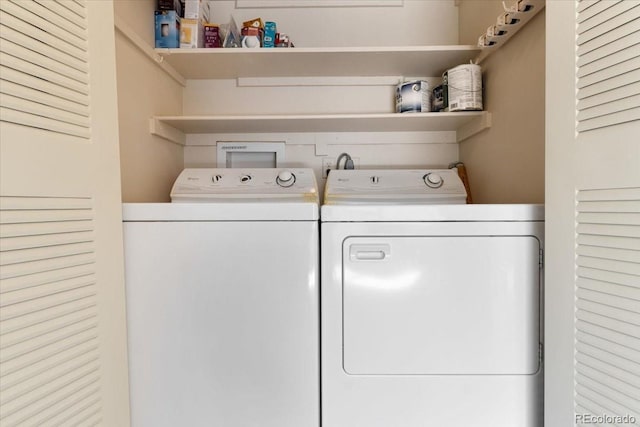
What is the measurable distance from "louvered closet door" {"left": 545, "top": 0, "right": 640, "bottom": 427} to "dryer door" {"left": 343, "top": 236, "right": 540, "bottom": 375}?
4.3 inches

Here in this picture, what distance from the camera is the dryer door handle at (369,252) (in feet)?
3.72

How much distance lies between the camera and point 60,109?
33.4 inches

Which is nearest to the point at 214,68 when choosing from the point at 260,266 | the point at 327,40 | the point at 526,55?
the point at 327,40

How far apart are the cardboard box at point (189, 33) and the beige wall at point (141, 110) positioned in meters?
0.12

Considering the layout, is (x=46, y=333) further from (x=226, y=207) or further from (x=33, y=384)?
(x=226, y=207)

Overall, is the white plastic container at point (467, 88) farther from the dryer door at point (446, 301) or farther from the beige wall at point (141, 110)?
the beige wall at point (141, 110)

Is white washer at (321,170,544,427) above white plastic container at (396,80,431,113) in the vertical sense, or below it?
below

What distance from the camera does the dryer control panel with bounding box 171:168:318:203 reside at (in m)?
1.47

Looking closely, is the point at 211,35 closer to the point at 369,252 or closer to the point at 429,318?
the point at 369,252

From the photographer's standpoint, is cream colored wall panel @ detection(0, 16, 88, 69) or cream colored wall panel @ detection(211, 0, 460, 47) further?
cream colored wall panel @ detection(211, 0, 460, 47)

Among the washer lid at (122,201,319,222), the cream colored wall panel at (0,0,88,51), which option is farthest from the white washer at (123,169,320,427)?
the cream colored wall panel at (0,0,88,51)

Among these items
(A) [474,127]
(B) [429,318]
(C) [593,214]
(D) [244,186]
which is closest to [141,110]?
(D) [244,186]

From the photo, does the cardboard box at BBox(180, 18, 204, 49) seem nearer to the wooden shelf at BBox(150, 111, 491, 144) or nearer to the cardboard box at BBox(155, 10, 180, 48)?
the cardboard box at BBox(155, 10, 180, 48)

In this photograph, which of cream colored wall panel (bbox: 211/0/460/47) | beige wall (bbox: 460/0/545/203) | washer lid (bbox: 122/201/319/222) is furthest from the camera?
cream colored wall panel (bbox: 211/0/460/47)
